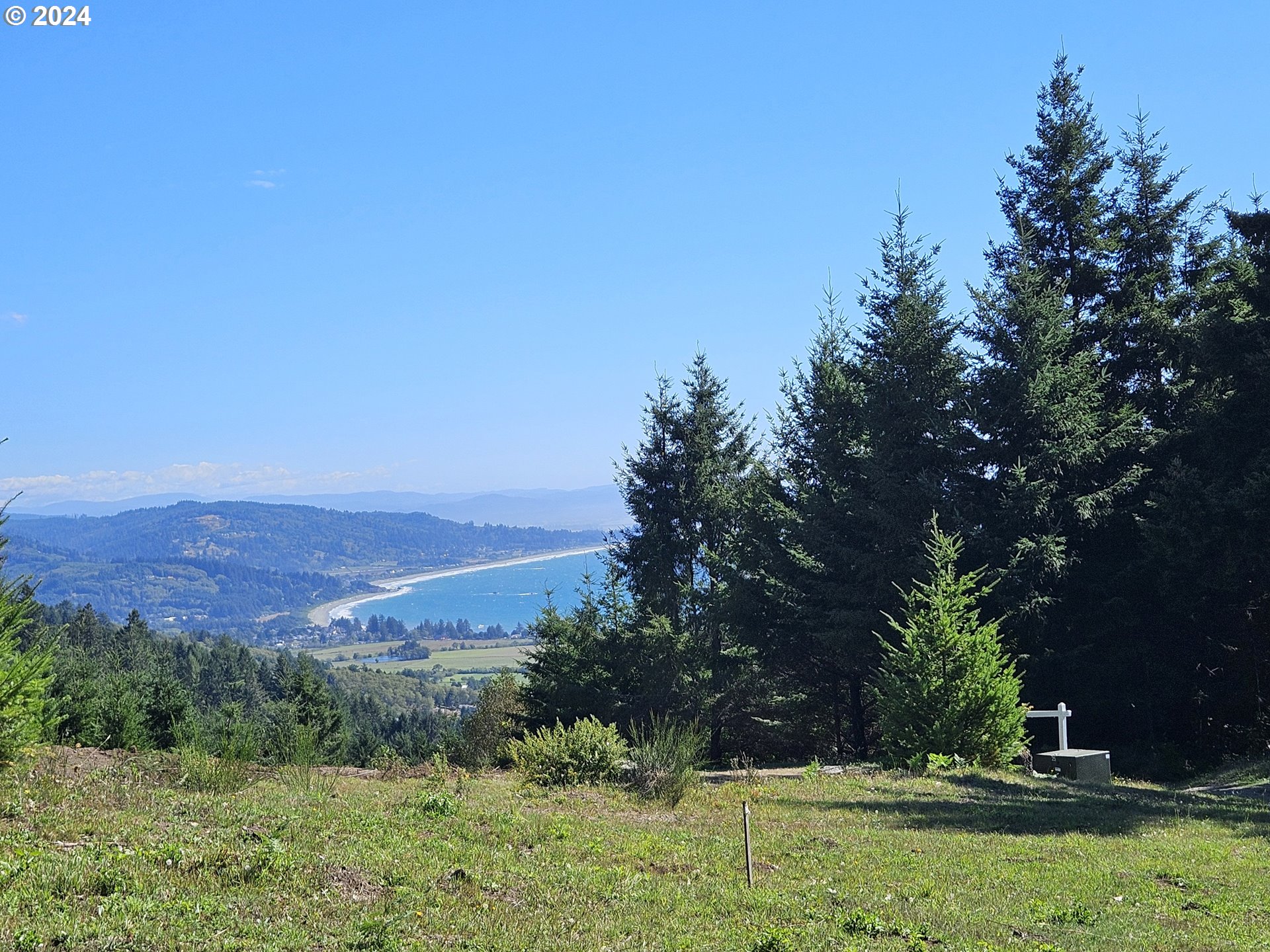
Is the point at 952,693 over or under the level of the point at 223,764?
under

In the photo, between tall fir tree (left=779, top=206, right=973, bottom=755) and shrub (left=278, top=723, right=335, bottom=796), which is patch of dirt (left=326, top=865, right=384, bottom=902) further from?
tall fir tree (left=779, top=206, right=973, bottom=755)

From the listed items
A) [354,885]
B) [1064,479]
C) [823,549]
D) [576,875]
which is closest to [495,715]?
[823,549]


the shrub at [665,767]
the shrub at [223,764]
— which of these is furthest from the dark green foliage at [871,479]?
the shrub at [223,764]

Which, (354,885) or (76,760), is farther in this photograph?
(76,760)

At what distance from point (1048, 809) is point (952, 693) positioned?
13.3ft

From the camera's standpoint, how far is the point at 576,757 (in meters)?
14.3

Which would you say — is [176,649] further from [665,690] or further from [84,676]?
[665,690]

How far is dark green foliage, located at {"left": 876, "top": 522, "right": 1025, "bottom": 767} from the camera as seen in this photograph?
55.3 feet

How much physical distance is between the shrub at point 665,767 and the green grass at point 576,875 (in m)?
0.49

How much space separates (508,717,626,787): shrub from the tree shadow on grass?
3319 millimetres

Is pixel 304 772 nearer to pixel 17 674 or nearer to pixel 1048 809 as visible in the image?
pixel 17 674

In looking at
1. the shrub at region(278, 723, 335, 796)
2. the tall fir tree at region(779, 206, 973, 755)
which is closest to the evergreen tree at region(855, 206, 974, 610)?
the tall fir tree at region(779, 206, 973, 755)

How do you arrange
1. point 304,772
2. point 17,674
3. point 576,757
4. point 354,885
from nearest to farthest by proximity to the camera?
point 354,885 → point 17,674 → point 304,772 → point 576,757

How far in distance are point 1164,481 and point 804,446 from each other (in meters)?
11.3
